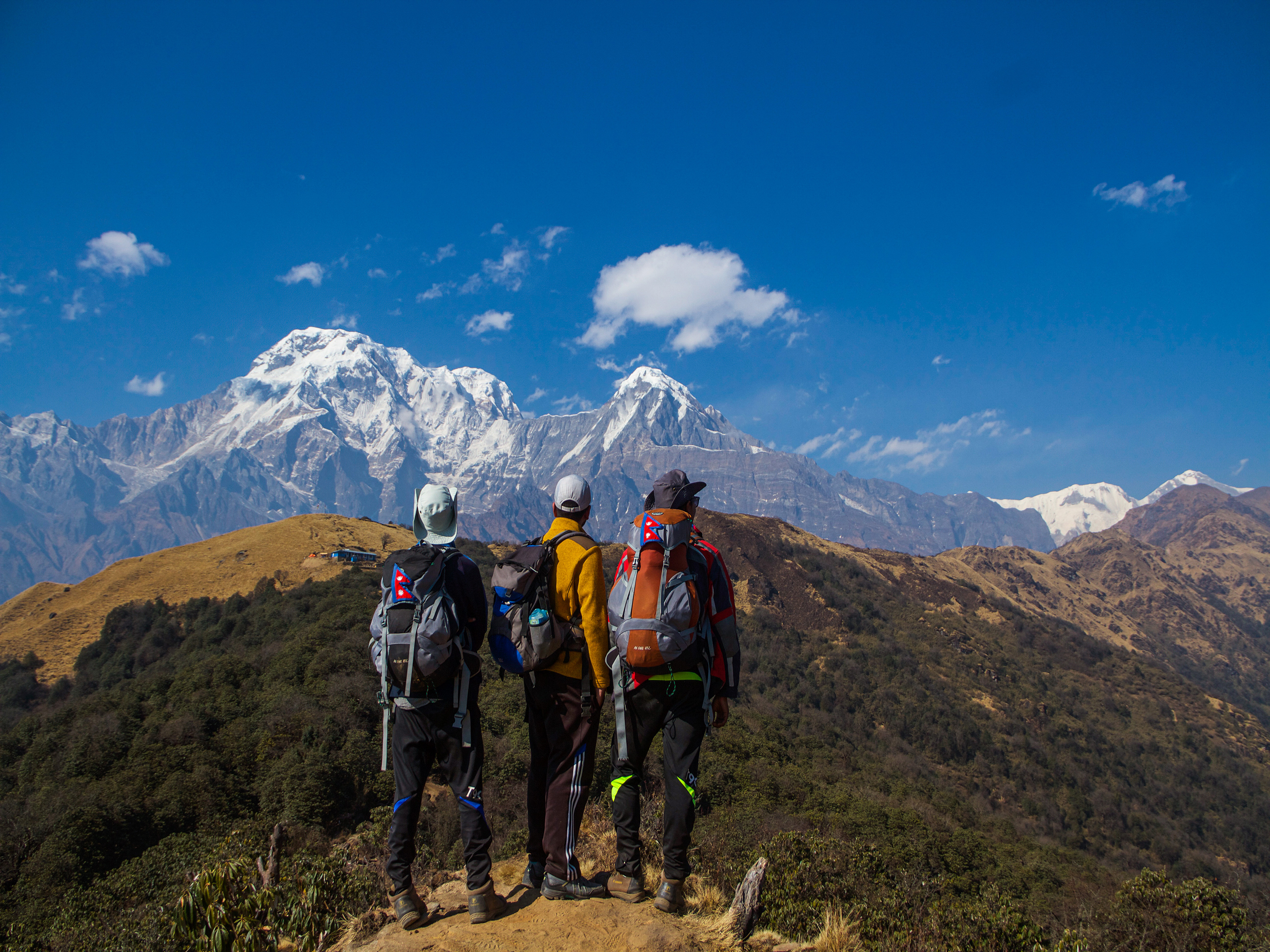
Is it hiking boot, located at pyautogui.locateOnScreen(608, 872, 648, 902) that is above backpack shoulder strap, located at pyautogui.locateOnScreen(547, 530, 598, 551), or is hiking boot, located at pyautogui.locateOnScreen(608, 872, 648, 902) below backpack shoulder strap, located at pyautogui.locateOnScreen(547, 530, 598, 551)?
below

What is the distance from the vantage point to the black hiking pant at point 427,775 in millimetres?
4441

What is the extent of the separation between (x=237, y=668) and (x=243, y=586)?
19829 millimetres

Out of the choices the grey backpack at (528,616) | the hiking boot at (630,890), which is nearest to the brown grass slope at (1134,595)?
the hiking boot at (630,890)

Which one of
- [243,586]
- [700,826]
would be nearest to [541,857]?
[700,826]

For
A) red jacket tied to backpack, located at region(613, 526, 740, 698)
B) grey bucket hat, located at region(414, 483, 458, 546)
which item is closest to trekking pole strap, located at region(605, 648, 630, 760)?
red jacket tied to backpack, located at region(613, 526, 740, 698)

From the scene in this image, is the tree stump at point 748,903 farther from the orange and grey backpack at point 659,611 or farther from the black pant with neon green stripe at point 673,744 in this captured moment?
the orange and grey backpack at point 659,611

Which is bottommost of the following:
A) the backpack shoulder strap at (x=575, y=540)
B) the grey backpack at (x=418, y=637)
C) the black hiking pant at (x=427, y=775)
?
the black hiking pant at (x=427, y=775)

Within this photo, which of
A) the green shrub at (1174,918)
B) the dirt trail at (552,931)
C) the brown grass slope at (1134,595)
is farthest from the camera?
the brown grass slope at (1134,595)

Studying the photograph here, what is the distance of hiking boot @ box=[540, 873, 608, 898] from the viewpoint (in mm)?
4492

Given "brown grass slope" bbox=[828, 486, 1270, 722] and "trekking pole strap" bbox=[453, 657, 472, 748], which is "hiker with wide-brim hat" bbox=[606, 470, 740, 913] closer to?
"trekking pole strap" bbox=[453, 657, 472, 748]

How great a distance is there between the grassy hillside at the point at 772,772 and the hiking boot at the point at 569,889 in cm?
130

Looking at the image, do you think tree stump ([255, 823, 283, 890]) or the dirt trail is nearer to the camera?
the dirt trail

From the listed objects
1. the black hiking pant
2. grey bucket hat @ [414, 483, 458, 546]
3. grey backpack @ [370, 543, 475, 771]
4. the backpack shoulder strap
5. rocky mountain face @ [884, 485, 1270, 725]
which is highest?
grey bucket hat @ [414, 483, 458, 546]

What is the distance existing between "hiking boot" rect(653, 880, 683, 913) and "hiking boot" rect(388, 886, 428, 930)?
1542 millimetres
